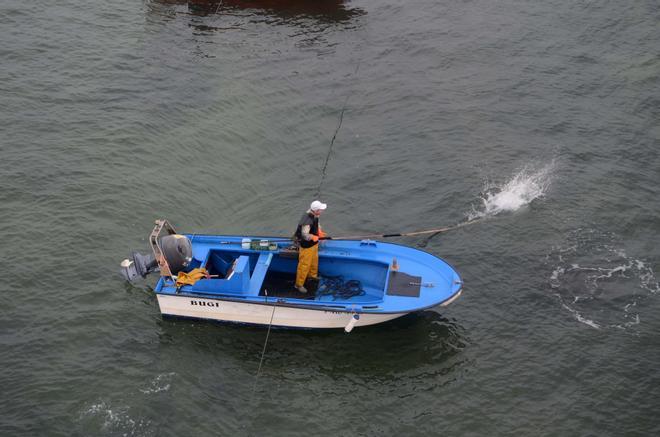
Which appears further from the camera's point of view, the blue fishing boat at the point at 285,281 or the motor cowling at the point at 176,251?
the motor cowling at the point at 176,251

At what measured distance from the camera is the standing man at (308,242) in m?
16.0

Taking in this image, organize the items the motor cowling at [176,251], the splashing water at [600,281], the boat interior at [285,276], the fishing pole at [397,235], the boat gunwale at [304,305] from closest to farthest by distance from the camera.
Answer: the boat gunwale at [304,305] → the motor cowling at [176,251] → the boat interior at [285,276] → the fishing pole at [397,235] → the splashing water at [600,281]

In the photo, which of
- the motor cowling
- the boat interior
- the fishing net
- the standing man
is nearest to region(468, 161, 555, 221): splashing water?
the boat interior

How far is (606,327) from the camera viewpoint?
53.5 feet

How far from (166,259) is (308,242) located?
11.0ft

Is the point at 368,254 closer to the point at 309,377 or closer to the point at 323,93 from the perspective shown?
the point at 309,377

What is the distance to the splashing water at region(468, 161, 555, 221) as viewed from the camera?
2000 centimetres

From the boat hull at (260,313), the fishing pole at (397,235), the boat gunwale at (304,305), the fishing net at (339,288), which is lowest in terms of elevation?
the boat hull at (260,313)

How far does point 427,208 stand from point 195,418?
922 cm

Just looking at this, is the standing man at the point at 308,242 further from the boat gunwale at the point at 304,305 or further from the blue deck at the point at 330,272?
the boat gunwale at the point at 304,305

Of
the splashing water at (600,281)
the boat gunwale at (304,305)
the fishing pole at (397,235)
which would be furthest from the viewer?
the splashing water at (600,281)

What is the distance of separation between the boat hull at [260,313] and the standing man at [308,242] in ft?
3.57

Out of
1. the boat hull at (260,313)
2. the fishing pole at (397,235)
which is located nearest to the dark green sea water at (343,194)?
the fishing pole at (397,235)

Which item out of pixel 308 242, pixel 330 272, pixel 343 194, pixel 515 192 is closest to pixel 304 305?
pixel 308 242
